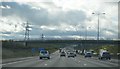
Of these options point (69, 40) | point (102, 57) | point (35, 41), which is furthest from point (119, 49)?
point (102, 57)

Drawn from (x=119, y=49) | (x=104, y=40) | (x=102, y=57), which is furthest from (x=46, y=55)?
(x=119, y=49)

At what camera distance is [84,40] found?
5157 inches

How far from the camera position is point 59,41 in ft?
434

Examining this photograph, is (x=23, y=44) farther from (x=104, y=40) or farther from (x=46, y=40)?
(x=104, y=40)

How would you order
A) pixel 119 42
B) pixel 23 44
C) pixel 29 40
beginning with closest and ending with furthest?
pixel 119 42
pixel 29 40
pixel 23 44

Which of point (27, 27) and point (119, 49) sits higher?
point (27, 27)

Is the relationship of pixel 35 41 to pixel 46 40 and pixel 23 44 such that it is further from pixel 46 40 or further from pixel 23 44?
pixel 23 44

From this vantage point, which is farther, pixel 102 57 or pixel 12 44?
pixel 12 44

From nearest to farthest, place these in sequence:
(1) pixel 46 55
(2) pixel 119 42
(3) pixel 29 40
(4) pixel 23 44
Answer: (1) pixel 46 55 < (2) pixel 119 42 < (3) pixel 29 40 < (4) pixel 23 44

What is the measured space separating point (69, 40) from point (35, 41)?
13227 mm

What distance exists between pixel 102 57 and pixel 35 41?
2459 inches

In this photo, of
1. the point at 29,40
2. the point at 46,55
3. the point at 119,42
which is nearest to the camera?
the point at 46,55

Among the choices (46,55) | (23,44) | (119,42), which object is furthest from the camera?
(23,44)

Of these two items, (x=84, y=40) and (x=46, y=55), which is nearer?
(x=46, y=55)
